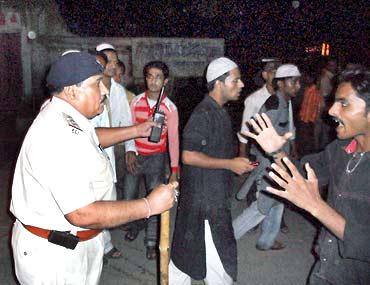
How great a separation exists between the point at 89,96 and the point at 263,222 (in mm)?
Result: 3061

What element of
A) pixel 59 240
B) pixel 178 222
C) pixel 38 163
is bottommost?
pixel 178 222

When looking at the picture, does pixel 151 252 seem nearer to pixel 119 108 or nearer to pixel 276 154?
pixel 119 108

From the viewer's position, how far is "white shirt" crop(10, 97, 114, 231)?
7.73 feet

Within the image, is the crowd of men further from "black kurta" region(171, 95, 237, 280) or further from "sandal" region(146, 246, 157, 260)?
"sandal" region(146, 246, 157, 260)

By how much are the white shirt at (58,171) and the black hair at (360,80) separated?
1580 millimetres

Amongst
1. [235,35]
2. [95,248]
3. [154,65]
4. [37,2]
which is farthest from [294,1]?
[95,248]

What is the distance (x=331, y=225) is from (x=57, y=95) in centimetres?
178

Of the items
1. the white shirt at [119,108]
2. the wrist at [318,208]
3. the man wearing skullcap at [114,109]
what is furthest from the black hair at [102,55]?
the wrist at [318,208]

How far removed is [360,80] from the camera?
2.60 meters

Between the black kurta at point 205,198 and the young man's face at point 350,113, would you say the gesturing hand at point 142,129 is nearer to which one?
the black kurta at point 205,198

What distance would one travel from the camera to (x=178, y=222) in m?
3.69

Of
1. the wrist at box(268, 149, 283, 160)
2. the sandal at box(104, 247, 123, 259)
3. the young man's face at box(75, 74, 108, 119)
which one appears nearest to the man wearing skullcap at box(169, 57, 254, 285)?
the wrist at box(268, 149, 283, 160)

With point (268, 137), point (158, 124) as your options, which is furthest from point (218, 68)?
point (268, 137)

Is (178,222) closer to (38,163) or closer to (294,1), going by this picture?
(38,163)
